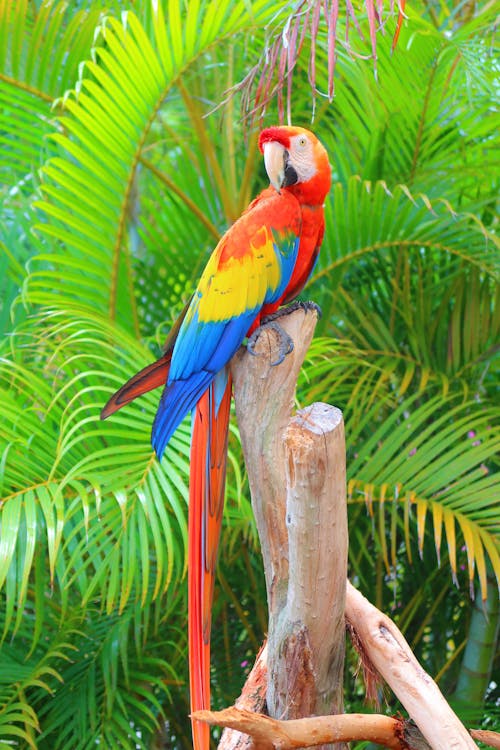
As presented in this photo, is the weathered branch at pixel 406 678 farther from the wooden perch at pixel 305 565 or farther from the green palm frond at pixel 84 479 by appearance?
the green palm frond at pixel 84 479

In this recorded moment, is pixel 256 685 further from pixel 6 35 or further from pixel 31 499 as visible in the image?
pixel 6 35

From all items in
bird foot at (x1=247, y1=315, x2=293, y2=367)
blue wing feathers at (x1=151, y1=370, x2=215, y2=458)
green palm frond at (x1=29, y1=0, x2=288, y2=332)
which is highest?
green palm frond at (x1=29, y1=0, x2=288, y2=332)

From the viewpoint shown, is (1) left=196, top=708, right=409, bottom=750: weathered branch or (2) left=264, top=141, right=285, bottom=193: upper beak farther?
(2) left=264, top=141, right=285, bottom=193: upper beak

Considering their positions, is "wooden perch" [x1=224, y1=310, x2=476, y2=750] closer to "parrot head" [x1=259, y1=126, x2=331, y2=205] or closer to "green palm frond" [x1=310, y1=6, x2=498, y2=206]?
"parrot head" [x1=259, y1=126, x2=331, y2=205]

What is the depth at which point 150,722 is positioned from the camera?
5.99 feet

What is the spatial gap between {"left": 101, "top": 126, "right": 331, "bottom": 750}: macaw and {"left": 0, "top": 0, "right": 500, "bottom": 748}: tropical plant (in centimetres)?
26

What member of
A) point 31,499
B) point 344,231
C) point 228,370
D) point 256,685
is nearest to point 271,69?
point 228,370

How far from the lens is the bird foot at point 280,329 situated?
1.05 metres

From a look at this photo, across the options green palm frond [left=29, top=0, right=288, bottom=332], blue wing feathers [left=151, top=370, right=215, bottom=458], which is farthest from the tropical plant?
blue wing feathers [left=151, top=370, right=215, bottom=458]

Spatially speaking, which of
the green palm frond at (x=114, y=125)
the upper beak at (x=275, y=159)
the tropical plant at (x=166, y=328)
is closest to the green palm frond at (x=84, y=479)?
the tropical plant at (x=166, y=328)

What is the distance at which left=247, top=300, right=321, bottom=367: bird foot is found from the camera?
105 cm

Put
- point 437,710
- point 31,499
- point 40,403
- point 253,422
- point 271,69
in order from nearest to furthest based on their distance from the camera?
point 437,710 < point 253,422 < point 271,69 < point 31,499 < point 40,403

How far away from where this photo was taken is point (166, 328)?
2.05 metres

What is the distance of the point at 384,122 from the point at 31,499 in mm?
1160
